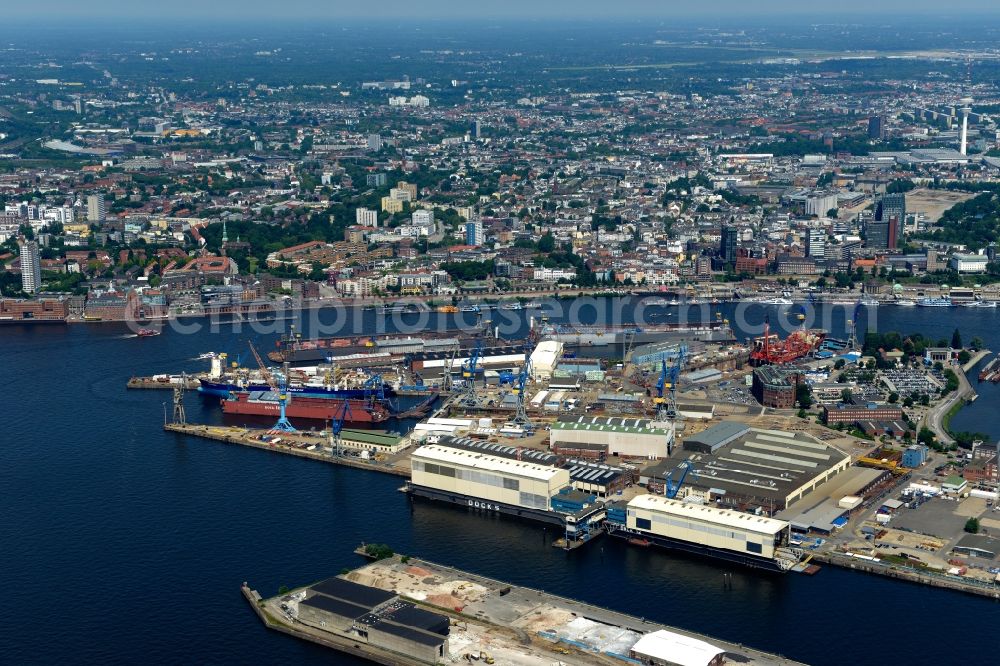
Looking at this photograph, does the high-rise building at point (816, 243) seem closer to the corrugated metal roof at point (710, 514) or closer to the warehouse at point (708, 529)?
the corrugated metal roof at point (710, 514)

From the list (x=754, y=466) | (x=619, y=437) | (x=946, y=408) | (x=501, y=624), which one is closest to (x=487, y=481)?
(x=619, y=437)

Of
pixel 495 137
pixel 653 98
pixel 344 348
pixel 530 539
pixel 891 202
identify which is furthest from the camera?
pixel 653 98

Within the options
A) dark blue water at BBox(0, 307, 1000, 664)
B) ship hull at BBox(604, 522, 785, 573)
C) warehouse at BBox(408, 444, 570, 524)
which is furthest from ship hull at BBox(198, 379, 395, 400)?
ship hull at BBox(604, 522, 785, 573)

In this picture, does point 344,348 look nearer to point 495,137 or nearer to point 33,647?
point 33,647

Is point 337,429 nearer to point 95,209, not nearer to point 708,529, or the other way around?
point 708,529

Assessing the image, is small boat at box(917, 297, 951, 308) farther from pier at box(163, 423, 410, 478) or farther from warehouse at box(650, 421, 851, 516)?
pier at box(163, 423, 410, 478)

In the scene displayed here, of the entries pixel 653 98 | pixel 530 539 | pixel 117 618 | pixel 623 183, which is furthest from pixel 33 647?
pixel 653 98
